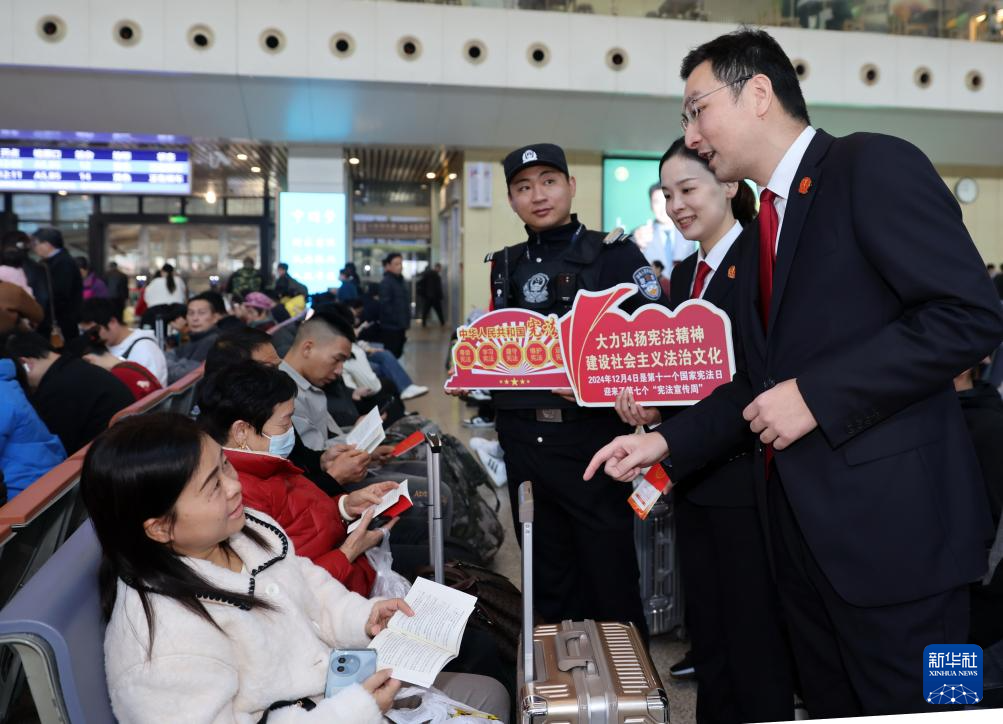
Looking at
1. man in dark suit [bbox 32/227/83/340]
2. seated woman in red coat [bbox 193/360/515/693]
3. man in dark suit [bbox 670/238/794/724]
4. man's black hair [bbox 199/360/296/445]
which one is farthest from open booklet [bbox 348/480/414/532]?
man in dark suit [bbox 32/227/83/340]

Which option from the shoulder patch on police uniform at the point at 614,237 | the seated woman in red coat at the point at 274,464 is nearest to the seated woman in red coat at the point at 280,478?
the seated woman in red coat at the point at 274,464

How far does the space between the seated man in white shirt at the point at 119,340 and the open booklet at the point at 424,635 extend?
12.4 ft

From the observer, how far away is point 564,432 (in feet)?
8.25

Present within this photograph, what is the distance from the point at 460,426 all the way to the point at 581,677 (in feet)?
18.5

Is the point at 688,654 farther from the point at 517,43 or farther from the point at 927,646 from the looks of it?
the point at 517,43

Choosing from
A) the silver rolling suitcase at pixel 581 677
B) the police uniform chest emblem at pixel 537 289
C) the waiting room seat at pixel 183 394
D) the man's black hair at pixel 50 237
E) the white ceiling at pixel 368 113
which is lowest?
the silver rolling suitcase at pixel 581 677

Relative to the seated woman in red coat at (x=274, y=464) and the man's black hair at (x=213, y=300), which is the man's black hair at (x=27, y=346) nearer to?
the seated woman in red coat at (x=274, y=464)

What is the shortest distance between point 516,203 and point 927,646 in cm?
181

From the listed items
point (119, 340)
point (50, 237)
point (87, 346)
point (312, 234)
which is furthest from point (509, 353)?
point (312, 234)

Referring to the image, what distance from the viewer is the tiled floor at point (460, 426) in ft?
8.63

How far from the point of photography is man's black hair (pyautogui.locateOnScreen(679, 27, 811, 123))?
1.48 m

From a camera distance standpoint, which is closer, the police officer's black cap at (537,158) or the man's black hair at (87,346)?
the police officer's black cap at (537,158)

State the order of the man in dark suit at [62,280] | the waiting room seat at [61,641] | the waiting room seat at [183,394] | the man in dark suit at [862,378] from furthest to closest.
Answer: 1. the man in dark suit at [62,280]
2. the waiting room seat at [183,394]
3. the man in dark suit at [862,378]
4. the waiting room seat at [61,641]

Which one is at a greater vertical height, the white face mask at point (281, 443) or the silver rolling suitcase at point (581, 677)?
the white face mask at point (281, 443)
